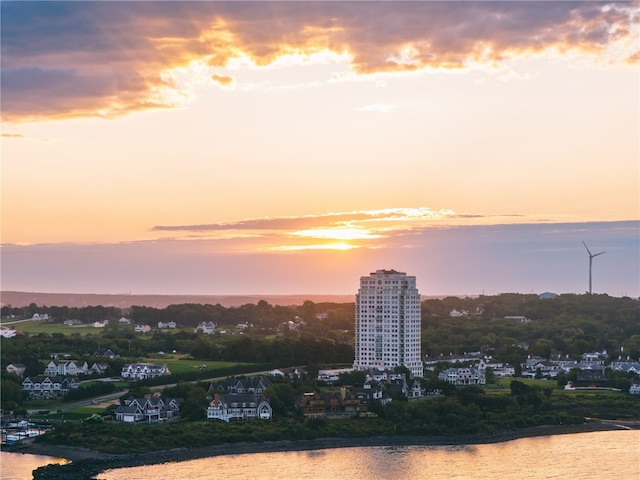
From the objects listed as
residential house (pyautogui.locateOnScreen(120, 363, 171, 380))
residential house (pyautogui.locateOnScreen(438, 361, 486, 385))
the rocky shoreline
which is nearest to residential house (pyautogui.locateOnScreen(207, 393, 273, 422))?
the rocky shoreline

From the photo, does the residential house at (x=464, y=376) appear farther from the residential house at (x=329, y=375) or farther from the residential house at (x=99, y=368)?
the residential house at (x=99, y=368)

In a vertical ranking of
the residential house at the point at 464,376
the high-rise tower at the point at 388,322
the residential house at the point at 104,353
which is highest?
the high-rise tower at the point at 388,322

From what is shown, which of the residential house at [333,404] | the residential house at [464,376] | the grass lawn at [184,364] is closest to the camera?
the residential house at [333,404]

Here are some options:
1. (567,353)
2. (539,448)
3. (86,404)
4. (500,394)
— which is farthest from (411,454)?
(567,353)

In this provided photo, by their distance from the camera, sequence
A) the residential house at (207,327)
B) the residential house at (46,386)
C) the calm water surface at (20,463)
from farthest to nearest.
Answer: the residential house at (207,327)
the residential house at (46,386)
the calm water surface at (20,463)

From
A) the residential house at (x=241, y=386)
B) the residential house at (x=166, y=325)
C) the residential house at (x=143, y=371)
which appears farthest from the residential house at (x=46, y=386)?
the residential house at (x=166, y=325)

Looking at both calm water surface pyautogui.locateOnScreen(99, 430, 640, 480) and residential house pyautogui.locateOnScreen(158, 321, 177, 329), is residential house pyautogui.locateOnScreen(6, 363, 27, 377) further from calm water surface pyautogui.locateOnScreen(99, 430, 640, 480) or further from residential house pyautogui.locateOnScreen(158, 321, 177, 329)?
residential house pyautogui.locateOnScreen(158, 321, 177, 329)

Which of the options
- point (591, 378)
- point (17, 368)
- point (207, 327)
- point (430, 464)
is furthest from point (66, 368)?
point (207, 327)
